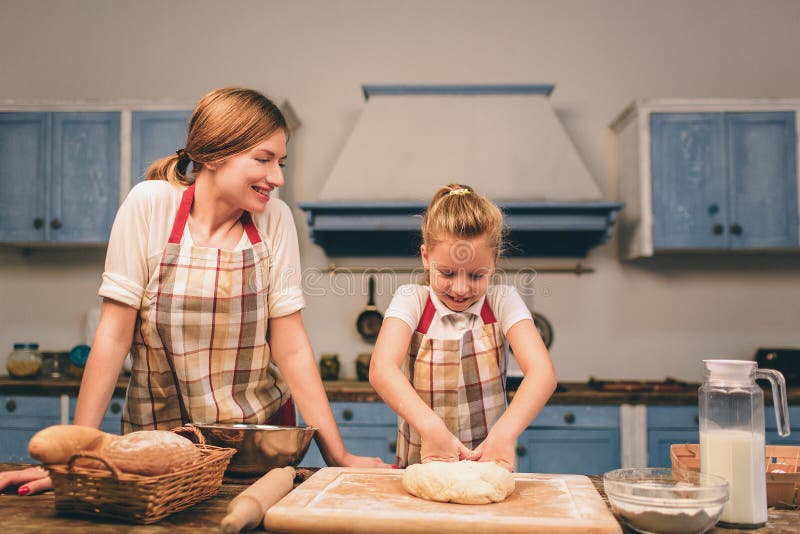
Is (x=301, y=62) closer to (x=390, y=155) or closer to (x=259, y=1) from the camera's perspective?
(x=259, y=1)

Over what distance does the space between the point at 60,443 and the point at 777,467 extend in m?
1.16

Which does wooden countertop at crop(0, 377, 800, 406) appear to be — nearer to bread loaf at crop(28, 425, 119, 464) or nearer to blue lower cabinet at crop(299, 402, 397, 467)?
blue lower cabinet at crop(299, 402, 397, 467)

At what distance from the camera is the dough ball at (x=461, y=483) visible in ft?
3.27

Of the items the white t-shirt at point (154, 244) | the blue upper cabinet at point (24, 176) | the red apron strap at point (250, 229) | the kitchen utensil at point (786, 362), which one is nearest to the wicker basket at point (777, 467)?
the white t-shirt at point (154, 244)

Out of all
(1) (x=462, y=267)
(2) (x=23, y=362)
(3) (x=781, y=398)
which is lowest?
(2) (x=23, y=362)

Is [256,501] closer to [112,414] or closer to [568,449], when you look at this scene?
[568,449]

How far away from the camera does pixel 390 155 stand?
334 centimetres

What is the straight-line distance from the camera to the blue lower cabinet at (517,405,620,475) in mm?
3000

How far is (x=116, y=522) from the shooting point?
0.93 m

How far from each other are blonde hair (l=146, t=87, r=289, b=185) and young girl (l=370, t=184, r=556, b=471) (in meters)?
0.45

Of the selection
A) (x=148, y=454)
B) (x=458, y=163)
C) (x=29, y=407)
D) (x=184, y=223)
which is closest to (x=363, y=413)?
(x=458, y=163)

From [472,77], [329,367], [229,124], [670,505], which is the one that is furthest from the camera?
[472,77]

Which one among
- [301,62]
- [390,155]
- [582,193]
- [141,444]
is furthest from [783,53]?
[141,444]

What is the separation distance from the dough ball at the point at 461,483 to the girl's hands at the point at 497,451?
0.74ft
